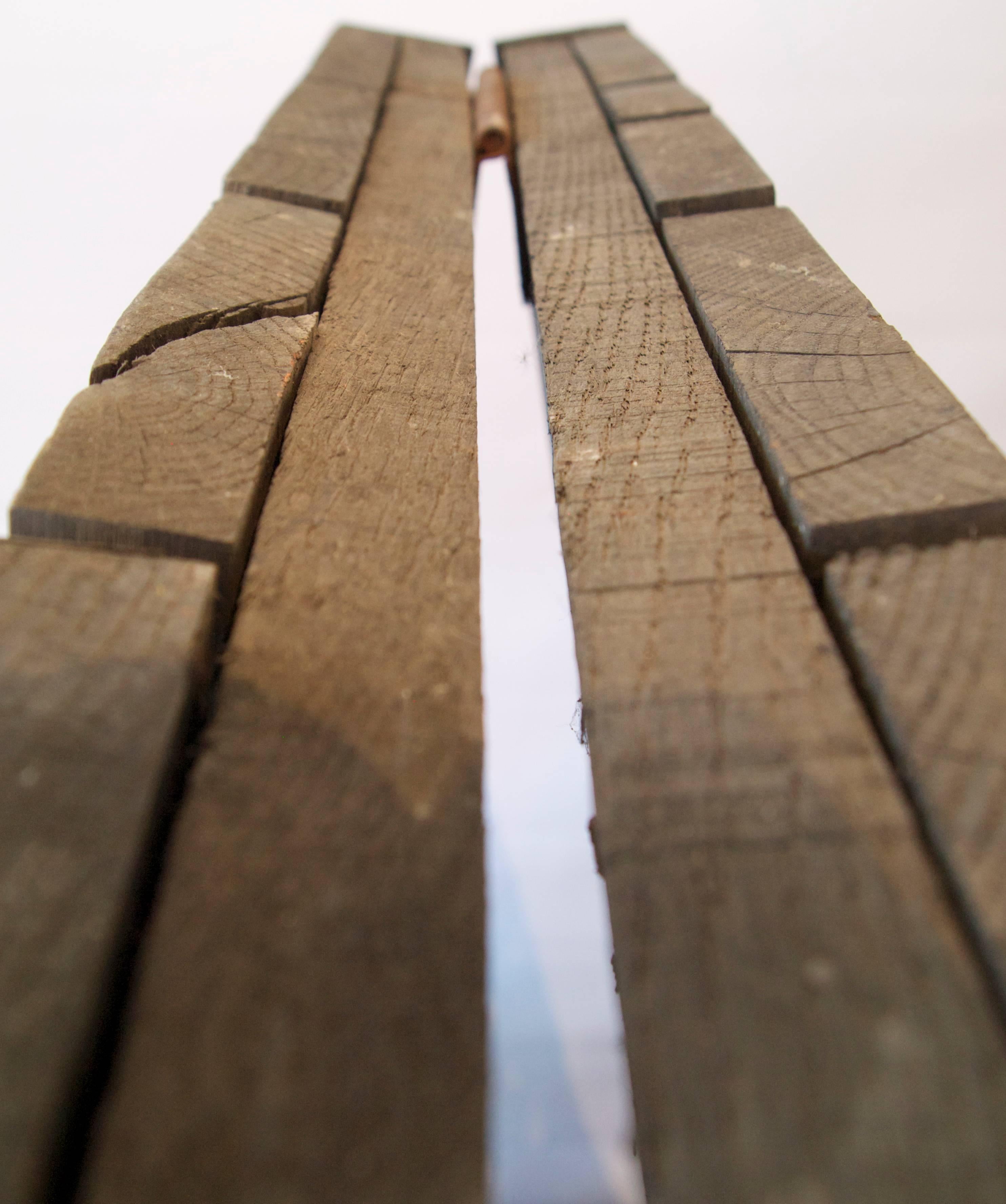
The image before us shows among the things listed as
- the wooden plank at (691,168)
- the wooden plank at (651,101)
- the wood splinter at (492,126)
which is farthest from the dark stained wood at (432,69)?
the wooden plank at (691,168)

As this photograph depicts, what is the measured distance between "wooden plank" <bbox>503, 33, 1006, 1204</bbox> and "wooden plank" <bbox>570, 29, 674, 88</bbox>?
256 cm

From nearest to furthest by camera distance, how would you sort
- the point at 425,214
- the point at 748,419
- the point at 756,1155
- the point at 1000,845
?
1. the point at 756,1155
2. the point at 1000,845
3. the point at 748,419
4. the point at 425,214

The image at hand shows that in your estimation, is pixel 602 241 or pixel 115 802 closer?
pixel 115 802

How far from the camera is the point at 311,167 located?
236 cm

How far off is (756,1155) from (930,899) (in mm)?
287

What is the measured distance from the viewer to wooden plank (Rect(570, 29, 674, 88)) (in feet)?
10.6

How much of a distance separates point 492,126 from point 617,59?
1.04 metres

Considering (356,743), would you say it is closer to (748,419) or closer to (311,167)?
(748,419)

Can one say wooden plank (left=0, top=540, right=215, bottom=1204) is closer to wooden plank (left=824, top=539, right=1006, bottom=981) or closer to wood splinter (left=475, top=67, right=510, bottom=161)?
wooden plank (left=824, top=539, right=1006, bottom=981)

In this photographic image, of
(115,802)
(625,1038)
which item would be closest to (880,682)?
(625,1038)

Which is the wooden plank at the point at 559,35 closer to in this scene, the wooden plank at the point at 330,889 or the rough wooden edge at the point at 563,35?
the rough wooden edge at the point at 563,35

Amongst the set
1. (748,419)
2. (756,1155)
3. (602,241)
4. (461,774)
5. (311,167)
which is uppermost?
(311,167)

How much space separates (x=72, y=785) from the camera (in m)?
0.86

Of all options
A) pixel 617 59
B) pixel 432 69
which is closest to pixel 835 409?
pixel 617 59
